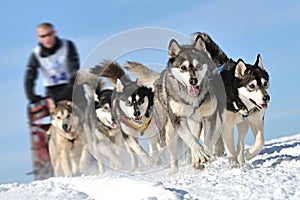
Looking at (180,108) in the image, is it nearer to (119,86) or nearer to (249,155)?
(249,155)

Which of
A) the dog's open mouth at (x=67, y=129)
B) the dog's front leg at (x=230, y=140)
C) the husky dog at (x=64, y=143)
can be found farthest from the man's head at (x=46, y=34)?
the dog's front leg at (x=230, y=140)

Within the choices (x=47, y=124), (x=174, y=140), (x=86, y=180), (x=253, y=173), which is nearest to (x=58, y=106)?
(x=47, y=124)

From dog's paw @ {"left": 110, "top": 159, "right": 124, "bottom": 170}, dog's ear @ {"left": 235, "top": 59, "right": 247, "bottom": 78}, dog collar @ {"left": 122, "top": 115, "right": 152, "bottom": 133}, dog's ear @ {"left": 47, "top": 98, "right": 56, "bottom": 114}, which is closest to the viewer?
dog's ear @ {"left": 235, "top": 59, "right": 247, "bottom": 78}

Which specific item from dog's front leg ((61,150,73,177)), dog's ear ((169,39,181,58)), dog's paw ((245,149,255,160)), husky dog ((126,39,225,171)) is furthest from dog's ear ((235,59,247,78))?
dog's front leg ((61,150,73,177))

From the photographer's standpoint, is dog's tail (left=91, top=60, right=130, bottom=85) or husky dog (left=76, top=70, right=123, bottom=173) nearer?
husky dog (left=76, top=70, right=123, bottom=173)

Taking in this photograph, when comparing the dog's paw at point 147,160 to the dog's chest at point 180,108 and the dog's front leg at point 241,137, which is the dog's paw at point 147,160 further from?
the dog's front leg at point 241,137

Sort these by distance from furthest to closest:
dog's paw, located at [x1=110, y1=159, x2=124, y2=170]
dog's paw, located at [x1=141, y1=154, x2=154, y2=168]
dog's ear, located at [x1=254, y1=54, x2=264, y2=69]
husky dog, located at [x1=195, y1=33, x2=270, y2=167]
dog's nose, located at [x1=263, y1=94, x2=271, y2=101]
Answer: dog's paw, located at [x1=110, y1=159, x2=124, y2=170]
dog's paw, located at [x1=141, y1=154, x2=154, y2=168]
dog's ear, located at [x1=254, y1=54, x2=264, y2=69]
husky dog, located at [x1=195, y1=33, x2=270, y2=167]
dog's nose, located at [x1=263, y1=94, x2=271, y2=101]

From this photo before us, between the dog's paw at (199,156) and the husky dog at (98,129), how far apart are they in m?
1.92

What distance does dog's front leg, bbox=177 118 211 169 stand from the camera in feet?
23.3

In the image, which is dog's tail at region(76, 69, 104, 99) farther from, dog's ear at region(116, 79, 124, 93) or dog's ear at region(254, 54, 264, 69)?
dog's ear at region(254, 54, 264, 69)

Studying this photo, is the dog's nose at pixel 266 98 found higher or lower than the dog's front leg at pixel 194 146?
higher

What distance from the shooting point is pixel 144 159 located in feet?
27.0

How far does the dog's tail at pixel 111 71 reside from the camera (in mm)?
9041

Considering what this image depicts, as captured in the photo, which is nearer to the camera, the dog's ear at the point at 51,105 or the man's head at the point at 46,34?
the man's head at the point at 46,34
